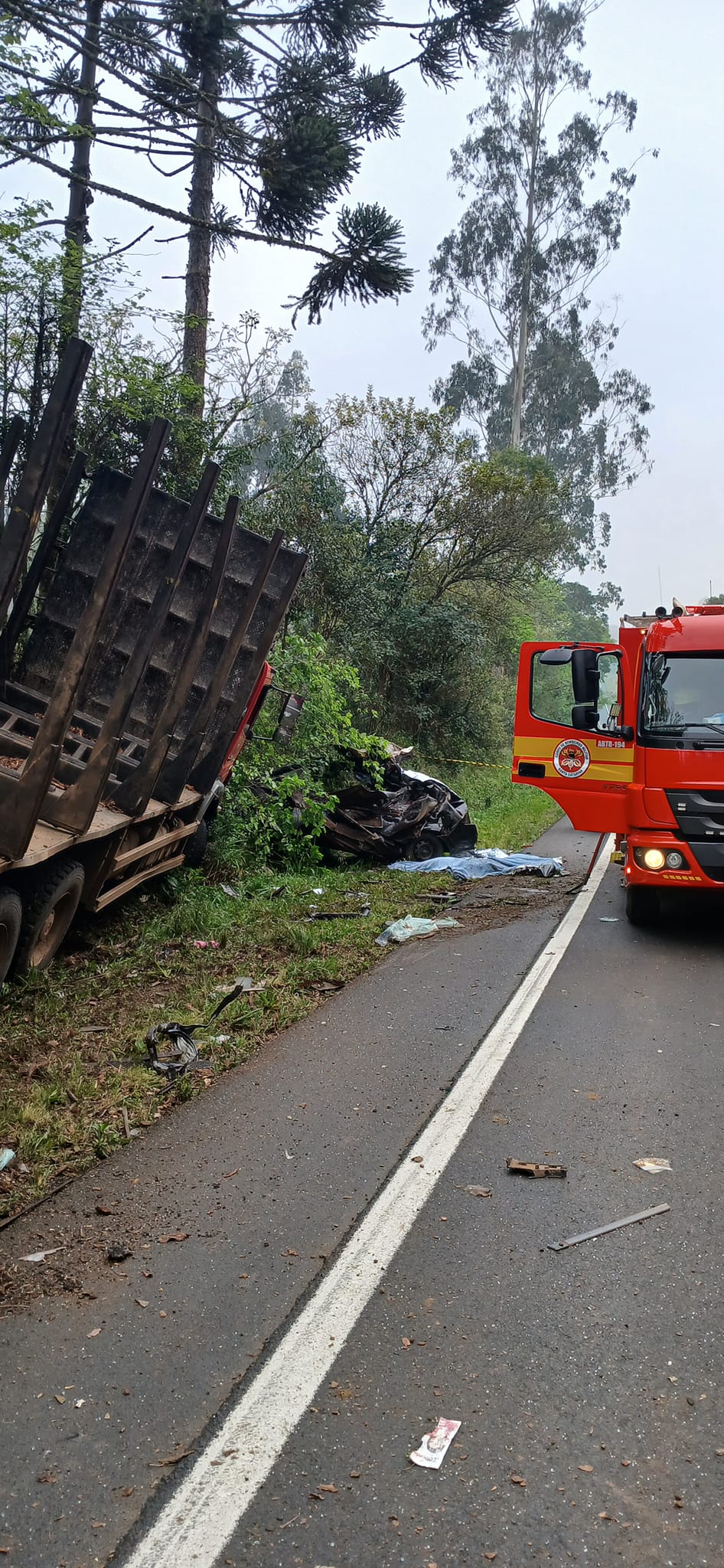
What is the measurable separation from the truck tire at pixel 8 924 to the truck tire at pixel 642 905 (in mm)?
5045

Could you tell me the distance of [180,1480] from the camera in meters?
2.43

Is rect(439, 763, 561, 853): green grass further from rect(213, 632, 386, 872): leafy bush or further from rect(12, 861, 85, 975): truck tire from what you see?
rect(12, 861, 85, 975): truck tire

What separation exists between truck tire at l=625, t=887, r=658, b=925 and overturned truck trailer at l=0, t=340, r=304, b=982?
370 cm

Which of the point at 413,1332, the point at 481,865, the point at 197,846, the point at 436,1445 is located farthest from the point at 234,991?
the point at 481,865

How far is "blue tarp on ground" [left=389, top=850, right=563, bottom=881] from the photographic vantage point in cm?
1147

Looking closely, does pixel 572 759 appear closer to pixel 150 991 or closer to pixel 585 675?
pixel 585 675

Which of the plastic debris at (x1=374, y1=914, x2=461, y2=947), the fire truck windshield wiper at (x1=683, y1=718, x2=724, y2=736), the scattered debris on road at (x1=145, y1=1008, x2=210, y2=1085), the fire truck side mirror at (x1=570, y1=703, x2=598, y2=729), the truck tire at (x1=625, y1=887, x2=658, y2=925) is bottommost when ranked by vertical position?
the scattered debris on road at (x1=145, y1=1008, x2=210, y2=1085)

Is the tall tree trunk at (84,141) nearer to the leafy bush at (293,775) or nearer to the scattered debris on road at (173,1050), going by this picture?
the leafy bush at (293,775)

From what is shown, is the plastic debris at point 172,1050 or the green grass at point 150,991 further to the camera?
the plastic debris at point 172,1050

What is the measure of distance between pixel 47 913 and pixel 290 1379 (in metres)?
3.81

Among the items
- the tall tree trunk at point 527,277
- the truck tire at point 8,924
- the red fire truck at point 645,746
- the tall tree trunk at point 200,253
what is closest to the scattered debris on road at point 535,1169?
the truck tire at point 8,924

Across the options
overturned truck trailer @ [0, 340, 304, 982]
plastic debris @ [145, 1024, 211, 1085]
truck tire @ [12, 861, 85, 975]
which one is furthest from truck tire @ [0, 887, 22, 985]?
plastic debris @ [145, 1024, 211, 1085]

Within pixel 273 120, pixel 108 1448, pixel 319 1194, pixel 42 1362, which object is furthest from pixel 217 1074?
pixel 273 120

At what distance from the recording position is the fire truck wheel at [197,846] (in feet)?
32.5
